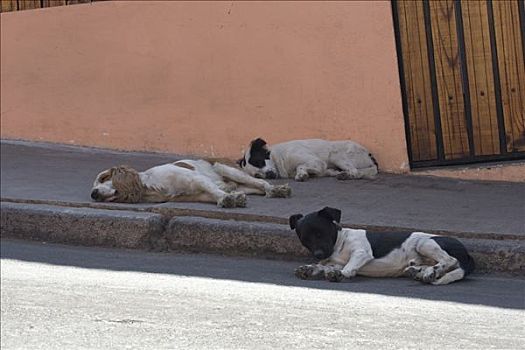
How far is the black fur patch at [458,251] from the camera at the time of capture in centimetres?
775

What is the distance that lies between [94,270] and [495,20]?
4680 mm

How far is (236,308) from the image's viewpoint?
7016 mm

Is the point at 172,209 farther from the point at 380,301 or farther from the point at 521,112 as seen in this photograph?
the point at 521,112

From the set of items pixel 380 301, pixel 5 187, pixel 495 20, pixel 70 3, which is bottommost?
pixel 380 301

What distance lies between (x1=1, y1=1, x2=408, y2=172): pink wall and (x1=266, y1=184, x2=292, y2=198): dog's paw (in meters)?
1.60

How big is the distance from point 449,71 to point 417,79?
1.06ft

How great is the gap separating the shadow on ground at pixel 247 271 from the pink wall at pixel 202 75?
291 cm

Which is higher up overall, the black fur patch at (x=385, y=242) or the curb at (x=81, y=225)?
the curb at (x=81, y=225)

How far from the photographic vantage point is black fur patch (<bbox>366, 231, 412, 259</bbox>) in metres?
7.88

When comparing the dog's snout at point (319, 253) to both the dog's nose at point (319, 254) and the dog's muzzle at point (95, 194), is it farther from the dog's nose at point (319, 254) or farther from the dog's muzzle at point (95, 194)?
the dog's muzzle at point (95, 194)

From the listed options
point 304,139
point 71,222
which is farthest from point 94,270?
point 304,139

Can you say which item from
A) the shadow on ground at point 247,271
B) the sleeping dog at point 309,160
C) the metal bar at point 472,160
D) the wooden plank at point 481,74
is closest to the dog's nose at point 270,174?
the sleeping dog at point 309,160

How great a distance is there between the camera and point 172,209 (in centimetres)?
930

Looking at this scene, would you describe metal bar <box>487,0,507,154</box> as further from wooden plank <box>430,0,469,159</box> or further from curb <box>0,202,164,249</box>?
curb <box>0,202,164,249</box>
